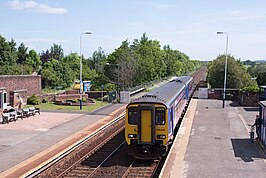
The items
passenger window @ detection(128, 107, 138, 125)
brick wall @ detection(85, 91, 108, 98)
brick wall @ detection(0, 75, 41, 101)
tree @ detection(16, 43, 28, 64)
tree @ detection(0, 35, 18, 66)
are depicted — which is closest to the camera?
passenger window @ detection(128, 107, 138, 125)

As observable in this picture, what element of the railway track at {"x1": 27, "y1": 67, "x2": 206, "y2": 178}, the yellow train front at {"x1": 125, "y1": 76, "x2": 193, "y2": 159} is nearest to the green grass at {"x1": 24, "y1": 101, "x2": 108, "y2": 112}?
the railway track at {"x1": 27, "y1": 67, "x2": 206, "y2": 178}

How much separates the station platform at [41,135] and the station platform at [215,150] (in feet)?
19.4

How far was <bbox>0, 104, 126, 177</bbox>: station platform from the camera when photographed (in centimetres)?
1569

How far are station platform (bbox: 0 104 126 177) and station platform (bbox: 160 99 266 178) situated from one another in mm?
5910

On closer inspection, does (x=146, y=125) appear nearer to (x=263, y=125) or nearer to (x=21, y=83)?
(x=263, y=125)

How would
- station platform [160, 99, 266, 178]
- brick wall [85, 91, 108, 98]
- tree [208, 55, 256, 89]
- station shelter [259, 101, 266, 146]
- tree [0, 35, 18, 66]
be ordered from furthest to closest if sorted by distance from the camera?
1. tree [0, 35, 18, 66]
2. tree [208, 55, 256, 89]
3. brick wall [85, 91, 108, 98]
4. station shelter [259, 101, 266, 146]
5. station platform [160, 99, 266, 178]

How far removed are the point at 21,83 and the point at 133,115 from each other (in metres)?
23.9

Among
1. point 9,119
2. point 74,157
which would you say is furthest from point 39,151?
point 9,119

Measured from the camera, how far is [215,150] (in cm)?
1759

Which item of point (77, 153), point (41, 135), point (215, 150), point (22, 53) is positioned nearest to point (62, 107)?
point (41, 135)

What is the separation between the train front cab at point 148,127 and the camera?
1556 centimetres

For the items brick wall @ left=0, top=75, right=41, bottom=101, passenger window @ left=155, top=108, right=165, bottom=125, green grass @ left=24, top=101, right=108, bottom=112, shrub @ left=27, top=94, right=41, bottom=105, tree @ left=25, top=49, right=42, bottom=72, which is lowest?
green grass @ left=24, top=101, right=108, bottom=112

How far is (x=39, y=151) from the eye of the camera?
17500 millimetres

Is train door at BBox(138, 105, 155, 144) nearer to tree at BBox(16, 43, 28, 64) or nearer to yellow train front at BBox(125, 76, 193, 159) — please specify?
yellow train front at BBox(125, 76, 193, 159)
